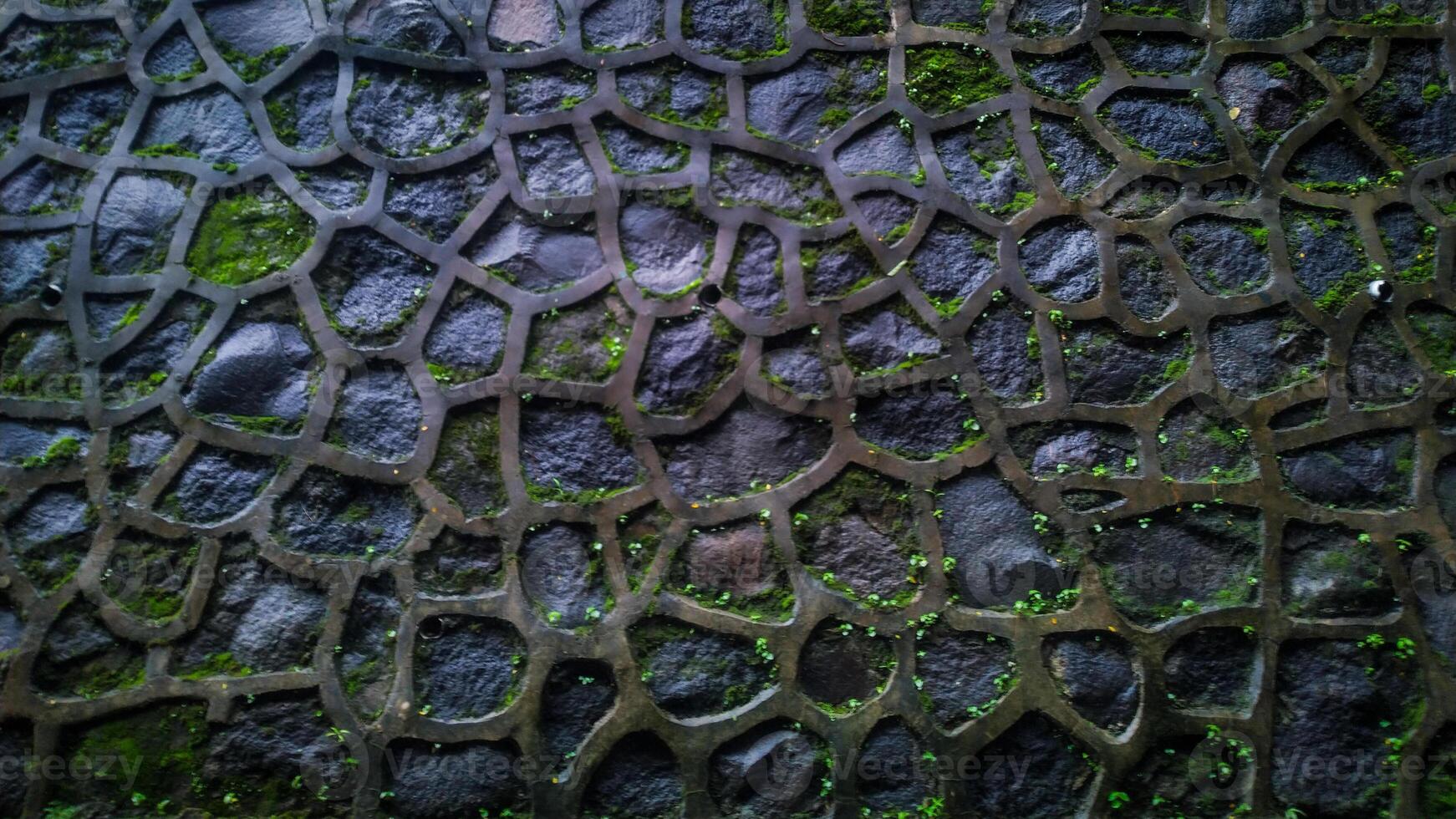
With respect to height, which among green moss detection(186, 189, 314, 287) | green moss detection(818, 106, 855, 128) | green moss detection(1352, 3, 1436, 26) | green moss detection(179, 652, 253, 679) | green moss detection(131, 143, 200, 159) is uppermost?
green moss detection(1352, 3, 1436, 26)

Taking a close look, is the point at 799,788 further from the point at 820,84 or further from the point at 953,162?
the point at 820,84

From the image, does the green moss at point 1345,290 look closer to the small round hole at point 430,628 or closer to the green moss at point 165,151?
the small round hole at point 430,628

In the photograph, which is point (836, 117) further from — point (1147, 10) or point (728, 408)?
point (1147, 10)

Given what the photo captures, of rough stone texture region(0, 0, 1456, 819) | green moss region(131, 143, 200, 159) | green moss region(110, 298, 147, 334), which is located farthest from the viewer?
green moss region(131, 143, 200, 159)

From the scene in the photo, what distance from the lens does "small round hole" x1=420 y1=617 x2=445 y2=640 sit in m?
4.15

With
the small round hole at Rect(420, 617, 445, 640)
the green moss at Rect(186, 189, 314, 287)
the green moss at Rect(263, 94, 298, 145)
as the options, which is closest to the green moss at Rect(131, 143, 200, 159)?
the green moss at Rect(186, 189, 314, 287)

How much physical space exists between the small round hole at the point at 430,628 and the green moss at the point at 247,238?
1.69m

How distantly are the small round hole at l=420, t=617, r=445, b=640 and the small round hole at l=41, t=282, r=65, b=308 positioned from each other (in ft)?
7.12

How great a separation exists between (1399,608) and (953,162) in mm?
2681

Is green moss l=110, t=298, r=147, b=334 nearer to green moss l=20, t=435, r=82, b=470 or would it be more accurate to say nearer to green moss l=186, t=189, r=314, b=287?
green moss l=186, t=189, r=314, b=287

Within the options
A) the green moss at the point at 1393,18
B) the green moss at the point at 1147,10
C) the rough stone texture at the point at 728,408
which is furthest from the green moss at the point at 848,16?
the green moss at the point at 1393,18

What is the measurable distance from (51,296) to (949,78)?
163 inches

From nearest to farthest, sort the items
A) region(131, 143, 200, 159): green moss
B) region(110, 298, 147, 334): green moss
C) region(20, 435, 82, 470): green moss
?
region(20, 435, 82, 470): green moss
region(110, 298, 147, 334): green moss
region(131, 143, 200, 159): green moss

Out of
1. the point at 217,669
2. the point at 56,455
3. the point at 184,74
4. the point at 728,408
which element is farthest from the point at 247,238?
the point at 728,408
